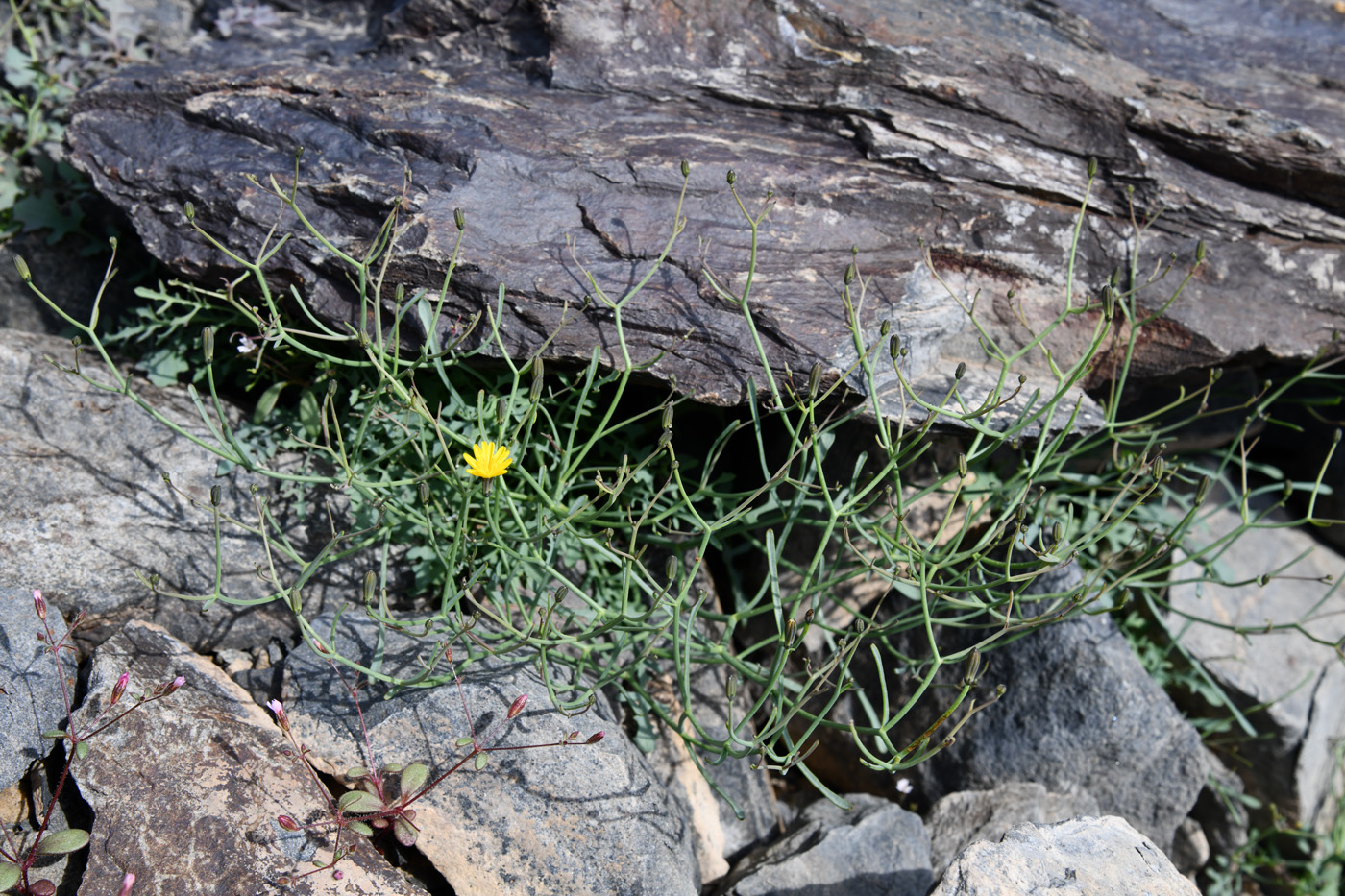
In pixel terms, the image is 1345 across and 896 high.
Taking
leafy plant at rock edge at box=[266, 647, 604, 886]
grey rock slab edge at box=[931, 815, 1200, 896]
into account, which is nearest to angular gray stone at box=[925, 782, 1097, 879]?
grey rock slab edge at box=[931, 815, 1200, 896]

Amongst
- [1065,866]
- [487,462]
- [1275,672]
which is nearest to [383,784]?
[487,462]

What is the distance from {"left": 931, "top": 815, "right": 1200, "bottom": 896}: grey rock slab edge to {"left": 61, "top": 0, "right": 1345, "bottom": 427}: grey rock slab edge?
47.8 inches

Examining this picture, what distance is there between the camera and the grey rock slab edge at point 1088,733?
2.92 metres

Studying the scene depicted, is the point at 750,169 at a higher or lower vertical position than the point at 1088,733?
higher

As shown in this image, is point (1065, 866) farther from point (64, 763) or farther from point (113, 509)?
point (113, 509)

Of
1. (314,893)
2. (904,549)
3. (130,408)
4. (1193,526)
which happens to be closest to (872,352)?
(904,549)

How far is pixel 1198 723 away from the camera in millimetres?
3289

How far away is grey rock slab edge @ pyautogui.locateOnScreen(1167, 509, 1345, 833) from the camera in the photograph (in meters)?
3.27

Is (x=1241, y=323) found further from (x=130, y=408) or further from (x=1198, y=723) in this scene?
(x=130, y=408)

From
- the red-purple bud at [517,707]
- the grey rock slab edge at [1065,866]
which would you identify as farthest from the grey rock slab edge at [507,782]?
the grey rock slab edge at [1065,866]

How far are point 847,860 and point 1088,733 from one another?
0.99m

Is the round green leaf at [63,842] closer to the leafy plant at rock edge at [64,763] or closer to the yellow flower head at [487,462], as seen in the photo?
the leafy plant at rock edge at [64,763]

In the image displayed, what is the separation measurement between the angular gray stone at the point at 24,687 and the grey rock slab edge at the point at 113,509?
10 cm

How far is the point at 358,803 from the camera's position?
210cm
